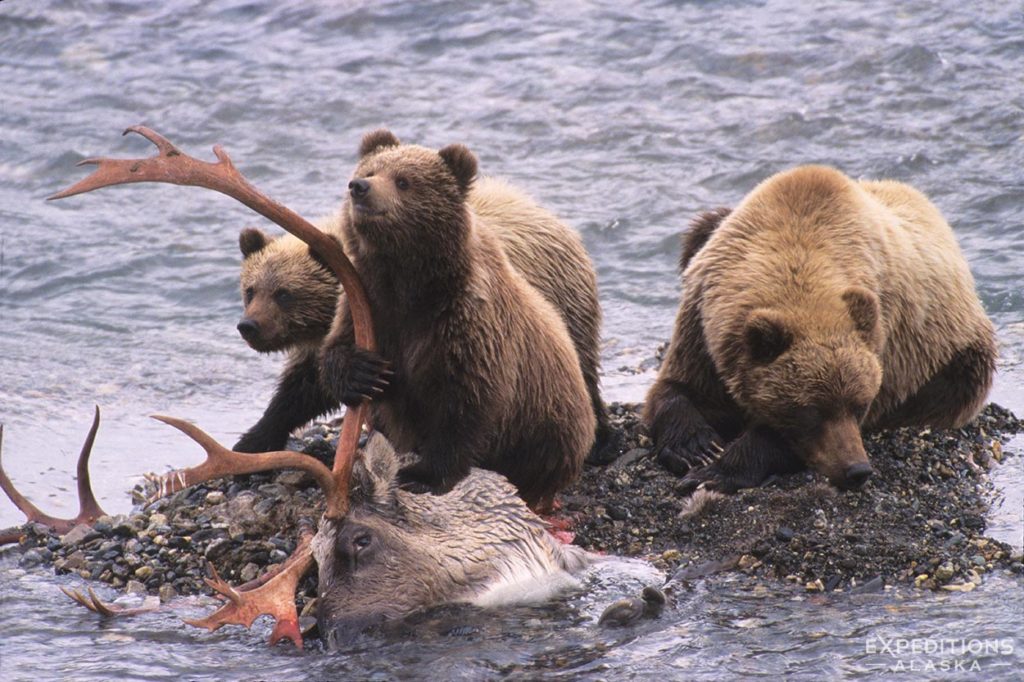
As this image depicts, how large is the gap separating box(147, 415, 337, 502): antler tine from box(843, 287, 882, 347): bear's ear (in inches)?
118

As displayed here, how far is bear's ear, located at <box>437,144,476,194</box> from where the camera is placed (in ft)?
23.6

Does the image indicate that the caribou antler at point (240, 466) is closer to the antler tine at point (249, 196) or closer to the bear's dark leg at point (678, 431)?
the antler tine at point (249, 196)

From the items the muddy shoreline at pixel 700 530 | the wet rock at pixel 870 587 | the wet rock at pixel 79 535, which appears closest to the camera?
the wet rock at pixel 870 587

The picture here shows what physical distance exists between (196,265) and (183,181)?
7436 mm

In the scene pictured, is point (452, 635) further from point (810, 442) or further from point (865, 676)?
point (810, 442)

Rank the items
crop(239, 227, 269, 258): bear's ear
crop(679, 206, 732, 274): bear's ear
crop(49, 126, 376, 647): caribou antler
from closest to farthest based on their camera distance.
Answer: crop(49, 126, 376, 647): caribou antler → crop(239, 227, 269, 258): bear's ear → crop(679, 206, 732, 274): bear's ear

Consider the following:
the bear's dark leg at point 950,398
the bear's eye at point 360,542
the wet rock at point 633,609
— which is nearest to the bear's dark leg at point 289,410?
the bear's eye at point 360,542

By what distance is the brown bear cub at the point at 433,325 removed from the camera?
7039 mm

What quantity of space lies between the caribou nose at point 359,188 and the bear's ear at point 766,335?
2.08m

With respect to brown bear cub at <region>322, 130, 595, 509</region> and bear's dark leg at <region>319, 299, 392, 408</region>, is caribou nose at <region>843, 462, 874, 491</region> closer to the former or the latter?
brown bear cub at <region>322, 130, 595, 509</region>

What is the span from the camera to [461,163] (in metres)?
7.21

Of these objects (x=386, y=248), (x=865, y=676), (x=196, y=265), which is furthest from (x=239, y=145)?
(x=865, y=676)

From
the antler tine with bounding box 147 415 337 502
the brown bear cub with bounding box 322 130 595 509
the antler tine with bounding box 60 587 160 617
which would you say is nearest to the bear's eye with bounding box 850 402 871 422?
the brown bear cub with bounding box 322 130 595 509

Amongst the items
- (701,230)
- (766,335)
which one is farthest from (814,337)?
(701,230)
